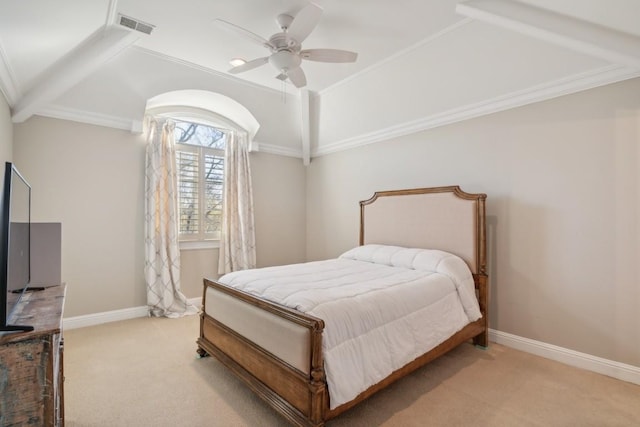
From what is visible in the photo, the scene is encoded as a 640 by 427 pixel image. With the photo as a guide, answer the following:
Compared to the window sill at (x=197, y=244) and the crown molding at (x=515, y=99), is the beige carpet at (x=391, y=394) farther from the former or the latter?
the crown molding at (x=515, y=99)

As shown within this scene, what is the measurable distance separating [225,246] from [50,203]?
81.2 inches

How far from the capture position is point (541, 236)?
9.68 ft

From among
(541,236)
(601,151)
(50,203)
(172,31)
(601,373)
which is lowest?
(601,373)

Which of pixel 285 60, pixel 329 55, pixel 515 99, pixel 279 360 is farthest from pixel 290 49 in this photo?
pixel 279 360

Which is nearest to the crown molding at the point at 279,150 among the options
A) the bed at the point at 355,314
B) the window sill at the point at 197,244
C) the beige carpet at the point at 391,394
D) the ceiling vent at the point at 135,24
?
the window sill at the point at 197,244

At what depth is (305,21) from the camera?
7.27 feet

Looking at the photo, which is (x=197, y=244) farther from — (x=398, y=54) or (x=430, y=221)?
(x=398, y=54)

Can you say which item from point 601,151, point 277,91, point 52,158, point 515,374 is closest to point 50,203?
point 52,158

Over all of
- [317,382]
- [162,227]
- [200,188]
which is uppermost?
[200,188]

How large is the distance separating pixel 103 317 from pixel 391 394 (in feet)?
11.2

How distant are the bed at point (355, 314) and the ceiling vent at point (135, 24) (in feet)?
7.74

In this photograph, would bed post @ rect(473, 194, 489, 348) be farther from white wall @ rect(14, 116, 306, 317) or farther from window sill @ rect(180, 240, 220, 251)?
white wall @ rect(14, 116, 306, 317)

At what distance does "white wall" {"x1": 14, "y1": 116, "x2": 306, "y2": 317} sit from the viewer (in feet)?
11.0

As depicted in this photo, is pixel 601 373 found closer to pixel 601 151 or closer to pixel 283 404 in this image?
pixel 601 151
